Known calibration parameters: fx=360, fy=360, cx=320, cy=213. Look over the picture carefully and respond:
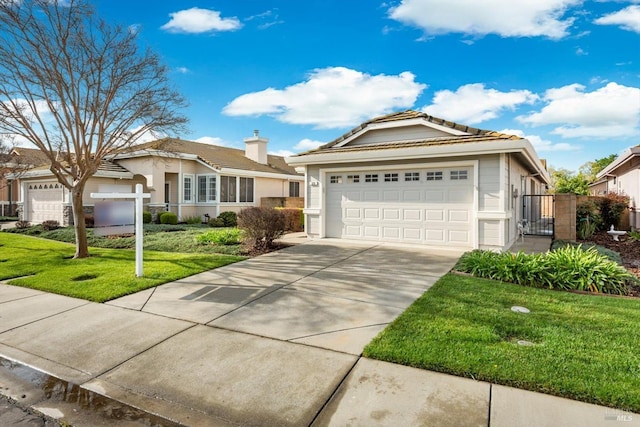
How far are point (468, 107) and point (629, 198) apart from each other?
313 inches

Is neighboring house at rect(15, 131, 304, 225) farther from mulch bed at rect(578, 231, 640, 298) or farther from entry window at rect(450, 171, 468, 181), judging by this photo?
mulch bed at rect(578, 231, 640, 298)

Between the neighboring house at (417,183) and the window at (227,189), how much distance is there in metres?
8.42

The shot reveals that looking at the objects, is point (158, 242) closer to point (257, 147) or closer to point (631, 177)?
point (257, 147)

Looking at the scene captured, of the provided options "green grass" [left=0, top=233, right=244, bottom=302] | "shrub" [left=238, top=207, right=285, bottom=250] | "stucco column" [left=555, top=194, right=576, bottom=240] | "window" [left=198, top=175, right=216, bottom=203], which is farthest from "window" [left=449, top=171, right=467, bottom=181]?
"window" [left=198, top=175, right=216, bottom=203]

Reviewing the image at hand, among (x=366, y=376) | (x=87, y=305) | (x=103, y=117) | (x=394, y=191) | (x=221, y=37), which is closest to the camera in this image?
(x=366, y=376)

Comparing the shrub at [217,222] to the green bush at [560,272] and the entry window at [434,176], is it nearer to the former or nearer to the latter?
the entry window at [434,176]

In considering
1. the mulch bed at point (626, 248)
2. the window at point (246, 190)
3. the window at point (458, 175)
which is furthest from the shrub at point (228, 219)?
the mulch bed at point (626, 248)

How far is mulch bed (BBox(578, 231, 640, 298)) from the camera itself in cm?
782

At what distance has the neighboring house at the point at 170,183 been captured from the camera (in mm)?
18547

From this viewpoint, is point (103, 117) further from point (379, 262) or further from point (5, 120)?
point (379, 262)

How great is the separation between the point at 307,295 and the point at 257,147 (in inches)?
773

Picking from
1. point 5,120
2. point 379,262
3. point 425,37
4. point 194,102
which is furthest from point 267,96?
point 379,262

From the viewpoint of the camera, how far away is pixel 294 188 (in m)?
25.7

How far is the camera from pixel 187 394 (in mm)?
3148
